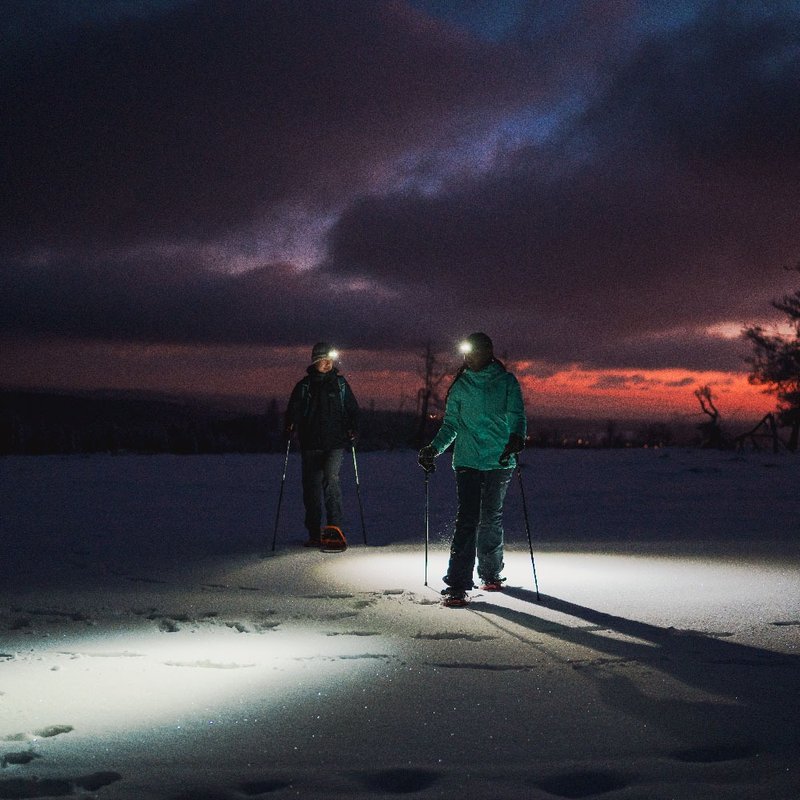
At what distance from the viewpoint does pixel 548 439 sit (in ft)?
119

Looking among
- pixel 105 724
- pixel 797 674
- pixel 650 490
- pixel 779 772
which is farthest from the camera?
pixel 650 490

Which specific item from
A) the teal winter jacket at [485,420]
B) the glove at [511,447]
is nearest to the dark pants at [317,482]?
the teal winter jacket at [485,420]

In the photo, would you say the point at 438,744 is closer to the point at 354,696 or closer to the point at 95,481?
the point at 354,696

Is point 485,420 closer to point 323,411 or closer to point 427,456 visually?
point 427,456

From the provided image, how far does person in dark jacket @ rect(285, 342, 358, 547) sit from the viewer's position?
38.7 ft

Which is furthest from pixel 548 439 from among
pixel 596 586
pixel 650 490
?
pixel 596 586

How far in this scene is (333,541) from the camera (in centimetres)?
1120

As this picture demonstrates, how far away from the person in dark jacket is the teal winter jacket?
3.42 meters

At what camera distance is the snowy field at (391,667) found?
392 cm

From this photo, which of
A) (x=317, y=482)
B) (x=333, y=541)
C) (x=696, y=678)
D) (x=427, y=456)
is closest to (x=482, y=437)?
(x=427, y=456)

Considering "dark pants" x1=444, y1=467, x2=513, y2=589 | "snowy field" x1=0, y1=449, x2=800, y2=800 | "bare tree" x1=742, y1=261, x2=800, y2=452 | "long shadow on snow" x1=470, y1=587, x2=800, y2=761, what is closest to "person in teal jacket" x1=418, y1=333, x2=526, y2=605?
"dark pants" x1=444, y1=467, x2=513, y2=589

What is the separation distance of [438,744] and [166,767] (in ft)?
3.89

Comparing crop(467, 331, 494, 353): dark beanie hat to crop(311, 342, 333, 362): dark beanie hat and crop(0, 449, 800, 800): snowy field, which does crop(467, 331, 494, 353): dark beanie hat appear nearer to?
crop(0, 449, 800, 800): snowy field

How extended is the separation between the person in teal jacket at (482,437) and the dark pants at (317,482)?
3.41 metres
